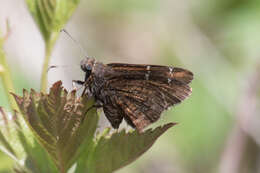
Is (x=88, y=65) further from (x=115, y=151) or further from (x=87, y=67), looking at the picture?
(x=115, y=151)

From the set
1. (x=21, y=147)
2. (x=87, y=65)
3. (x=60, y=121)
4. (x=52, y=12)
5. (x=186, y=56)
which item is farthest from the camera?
(x=186, y=56)

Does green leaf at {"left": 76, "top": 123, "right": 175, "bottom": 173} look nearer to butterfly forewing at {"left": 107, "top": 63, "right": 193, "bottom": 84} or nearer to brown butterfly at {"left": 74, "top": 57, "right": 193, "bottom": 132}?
brown butterfly at {"left": 74, "top": 57, "right": 193, "bottom": 132}

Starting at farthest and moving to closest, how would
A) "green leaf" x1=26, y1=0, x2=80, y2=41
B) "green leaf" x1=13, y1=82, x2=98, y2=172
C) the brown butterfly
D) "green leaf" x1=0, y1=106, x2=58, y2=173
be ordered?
the brown butterfly, "green leaf" x1=26, y1=0, x2=80, y2=41, "green leaf" x1=0, y1=106, x2=58, y2=173, "green leaf" x1=13, y1=82, x2=98, y2=172

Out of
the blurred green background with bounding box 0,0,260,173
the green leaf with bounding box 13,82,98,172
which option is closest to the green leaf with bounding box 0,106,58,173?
the green leaf with bounding box 13,82,98,172

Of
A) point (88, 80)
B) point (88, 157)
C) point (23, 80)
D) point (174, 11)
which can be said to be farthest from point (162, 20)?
point (88, 157)

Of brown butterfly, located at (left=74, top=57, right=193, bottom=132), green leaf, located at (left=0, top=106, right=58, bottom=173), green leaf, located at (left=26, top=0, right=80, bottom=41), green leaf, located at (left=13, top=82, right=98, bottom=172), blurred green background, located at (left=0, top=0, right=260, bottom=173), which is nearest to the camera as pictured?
green leaf, located at (left=13, top=82, right=98, bottom=172)

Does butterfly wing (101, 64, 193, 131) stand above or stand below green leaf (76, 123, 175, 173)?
above

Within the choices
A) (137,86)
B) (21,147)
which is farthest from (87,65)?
(21,147)

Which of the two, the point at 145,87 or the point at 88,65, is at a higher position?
the point at 88,65
